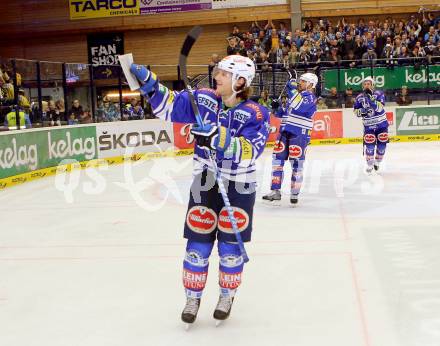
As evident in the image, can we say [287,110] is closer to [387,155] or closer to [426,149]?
[387,155]

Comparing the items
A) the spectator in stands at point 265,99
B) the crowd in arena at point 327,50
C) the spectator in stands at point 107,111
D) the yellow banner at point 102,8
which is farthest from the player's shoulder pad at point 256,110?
the yellow banner at point 102,8

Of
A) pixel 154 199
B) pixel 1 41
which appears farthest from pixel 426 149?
pixel 1 41

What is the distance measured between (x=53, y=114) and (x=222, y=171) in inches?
383

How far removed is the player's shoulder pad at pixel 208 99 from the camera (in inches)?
156

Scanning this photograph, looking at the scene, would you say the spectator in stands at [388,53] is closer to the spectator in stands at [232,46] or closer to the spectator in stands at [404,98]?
the spectator in stands at [404,98]

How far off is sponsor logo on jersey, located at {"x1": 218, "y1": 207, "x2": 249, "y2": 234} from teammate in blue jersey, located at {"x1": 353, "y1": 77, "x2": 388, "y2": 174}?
25.3ft

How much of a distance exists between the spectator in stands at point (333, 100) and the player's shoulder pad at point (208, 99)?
48.3 feet

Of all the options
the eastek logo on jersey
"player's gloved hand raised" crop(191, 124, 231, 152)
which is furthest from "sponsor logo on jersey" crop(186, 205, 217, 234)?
the eastek logo on jersey

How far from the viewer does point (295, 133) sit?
8.70 meters

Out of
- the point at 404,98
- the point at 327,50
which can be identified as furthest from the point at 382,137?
the point at 327,50

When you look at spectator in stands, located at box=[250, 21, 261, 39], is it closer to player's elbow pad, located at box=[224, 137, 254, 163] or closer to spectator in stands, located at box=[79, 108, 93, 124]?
spectator in stands, located at box=[79, 108, 93, 124]

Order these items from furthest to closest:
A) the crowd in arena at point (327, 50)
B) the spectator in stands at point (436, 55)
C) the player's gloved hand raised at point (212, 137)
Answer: the spectator in stands at point (436, 55)
the crowd in arena at point (327, 50)
the player's gloved hand raised at point (212, 137)

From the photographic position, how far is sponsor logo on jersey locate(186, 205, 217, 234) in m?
4.04

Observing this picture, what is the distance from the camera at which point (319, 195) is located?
9.50m
